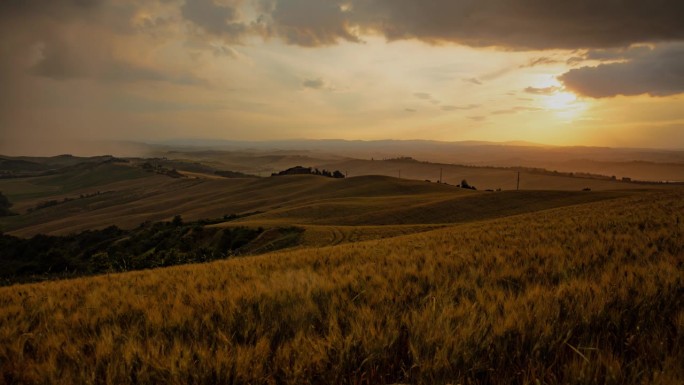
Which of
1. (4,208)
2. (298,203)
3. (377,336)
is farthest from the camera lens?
(4,208)

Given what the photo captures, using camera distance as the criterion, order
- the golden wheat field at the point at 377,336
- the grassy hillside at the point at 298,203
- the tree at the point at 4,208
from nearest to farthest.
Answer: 1. the golden wheat field at the point at 377,336
2. the grassy hillside at the point at 298,203
3. the tree at the point at 4,208

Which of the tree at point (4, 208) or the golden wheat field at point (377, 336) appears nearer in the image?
the golden wheat field at point (377, 336)

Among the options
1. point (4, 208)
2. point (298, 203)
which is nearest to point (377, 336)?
point (298, 203)

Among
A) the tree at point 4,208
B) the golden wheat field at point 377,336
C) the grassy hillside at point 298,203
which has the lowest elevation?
the tree at point 4,208

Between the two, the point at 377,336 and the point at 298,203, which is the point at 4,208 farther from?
the point at 377,336

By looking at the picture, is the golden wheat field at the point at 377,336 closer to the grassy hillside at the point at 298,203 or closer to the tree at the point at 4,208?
the grassy hillside at the point at 298,203

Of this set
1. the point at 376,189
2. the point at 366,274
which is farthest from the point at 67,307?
the point at 376,189

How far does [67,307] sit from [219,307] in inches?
110

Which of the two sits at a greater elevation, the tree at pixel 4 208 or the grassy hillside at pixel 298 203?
the grassy hillside at pixel 298 203

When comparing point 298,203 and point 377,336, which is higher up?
point 377,336

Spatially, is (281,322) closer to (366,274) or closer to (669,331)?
(366,274)

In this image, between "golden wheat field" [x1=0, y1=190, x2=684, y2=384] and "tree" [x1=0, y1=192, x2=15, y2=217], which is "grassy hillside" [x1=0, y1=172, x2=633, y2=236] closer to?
"tree" [x1=0, y1=192, x2=15, y2=217]

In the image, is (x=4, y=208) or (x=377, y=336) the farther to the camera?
(x=4, y=208)

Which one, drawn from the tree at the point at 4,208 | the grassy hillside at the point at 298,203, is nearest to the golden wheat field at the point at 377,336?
the grassy hillside at the point at 298,203
